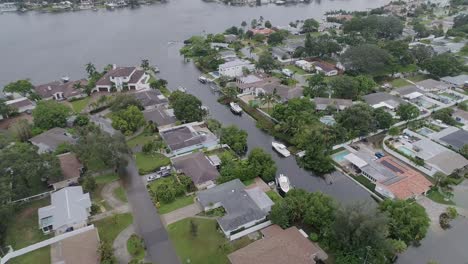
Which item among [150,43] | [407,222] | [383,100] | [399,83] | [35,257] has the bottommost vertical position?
[35,257]

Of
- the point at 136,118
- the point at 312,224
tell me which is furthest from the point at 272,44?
the point at 312,224

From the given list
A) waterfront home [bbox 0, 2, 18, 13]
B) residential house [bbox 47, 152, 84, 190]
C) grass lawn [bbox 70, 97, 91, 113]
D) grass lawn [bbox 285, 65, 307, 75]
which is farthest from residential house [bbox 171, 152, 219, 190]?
waterfront home [bbox 0, 2, 18, 13]

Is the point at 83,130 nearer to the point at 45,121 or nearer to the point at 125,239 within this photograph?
the point at 45,121

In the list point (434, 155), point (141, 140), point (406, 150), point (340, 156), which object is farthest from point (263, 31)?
point (434, 155)

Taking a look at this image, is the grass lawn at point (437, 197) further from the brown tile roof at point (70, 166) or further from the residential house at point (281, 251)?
the brown tile roof at point (70, 166)

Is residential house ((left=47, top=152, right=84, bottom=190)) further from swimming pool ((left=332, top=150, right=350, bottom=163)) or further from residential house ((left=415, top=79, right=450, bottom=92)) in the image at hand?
residential house ((left=415, top=79, right=450, bottom=92))

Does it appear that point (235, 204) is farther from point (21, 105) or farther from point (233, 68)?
point (21, 105)

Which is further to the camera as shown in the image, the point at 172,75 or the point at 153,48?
the point at 153,48
